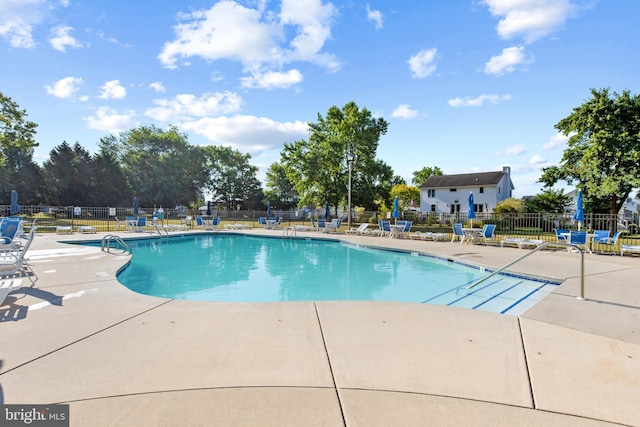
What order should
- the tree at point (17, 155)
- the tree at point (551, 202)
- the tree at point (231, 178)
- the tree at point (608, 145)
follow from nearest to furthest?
1. the tree at point (608, 145)
2. the tree at point (551, 202)
3. the tree at point (17, 155)
4. the tree at point (231, 178)

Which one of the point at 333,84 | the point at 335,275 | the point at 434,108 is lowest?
the point at 335,275

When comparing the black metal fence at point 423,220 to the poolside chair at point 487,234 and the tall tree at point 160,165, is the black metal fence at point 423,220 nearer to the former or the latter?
the poolside chair at point 487,234

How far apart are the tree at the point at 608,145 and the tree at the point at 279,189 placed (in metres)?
34.3

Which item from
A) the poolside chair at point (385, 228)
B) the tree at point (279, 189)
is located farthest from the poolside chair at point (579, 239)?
the tree at point (279, 189)

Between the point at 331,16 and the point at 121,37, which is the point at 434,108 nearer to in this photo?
the point at 331,16

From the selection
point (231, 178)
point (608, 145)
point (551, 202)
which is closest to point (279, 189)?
point (231, 178)

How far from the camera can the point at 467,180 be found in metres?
38.5

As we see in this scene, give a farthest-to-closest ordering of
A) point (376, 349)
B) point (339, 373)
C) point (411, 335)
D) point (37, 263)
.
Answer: point (37, 263) → point (411, 335) → point (376, 349) → point (339, 373)

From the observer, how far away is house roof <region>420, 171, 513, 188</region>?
121 ft

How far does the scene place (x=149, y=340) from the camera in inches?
130

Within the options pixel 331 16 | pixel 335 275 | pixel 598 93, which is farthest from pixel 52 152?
pixel 598 93

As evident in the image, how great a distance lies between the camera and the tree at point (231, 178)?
48.6 m

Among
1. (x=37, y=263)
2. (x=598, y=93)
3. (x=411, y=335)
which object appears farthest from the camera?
(x=598, y=93)

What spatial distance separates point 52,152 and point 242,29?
35910mm
